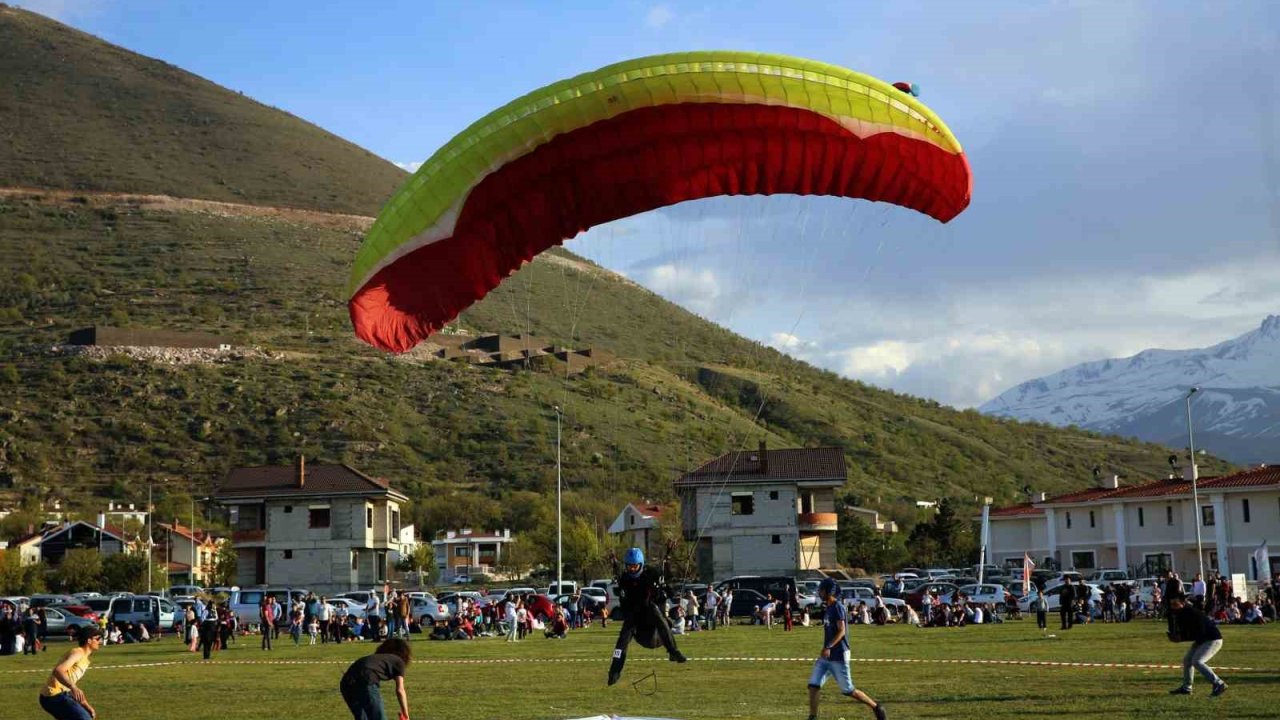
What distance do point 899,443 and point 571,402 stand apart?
3495cm

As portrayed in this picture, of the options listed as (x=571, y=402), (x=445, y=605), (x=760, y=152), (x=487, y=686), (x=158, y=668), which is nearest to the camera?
(x=760, y=152)

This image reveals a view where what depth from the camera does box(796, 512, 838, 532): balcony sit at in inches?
2474

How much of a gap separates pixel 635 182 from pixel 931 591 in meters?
30.5

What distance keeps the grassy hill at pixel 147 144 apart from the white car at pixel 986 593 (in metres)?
131

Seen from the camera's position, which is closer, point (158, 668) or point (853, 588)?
point (158, 668)

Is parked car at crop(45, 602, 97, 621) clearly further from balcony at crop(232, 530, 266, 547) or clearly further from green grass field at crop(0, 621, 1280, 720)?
balcony at crop(232, 530, 266, 547)

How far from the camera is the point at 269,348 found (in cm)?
10819

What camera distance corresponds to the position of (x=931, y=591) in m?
44.2

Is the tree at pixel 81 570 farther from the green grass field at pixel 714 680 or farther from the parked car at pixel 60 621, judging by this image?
the green grass field at pixel 714 680

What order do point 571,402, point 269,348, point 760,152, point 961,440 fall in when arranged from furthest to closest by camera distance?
point 961,440
point 269,348
point 571,402
point 760,152

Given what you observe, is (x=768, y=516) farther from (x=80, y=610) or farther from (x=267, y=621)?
(x=267, y=621)

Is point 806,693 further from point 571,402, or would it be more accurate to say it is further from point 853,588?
point 571,402

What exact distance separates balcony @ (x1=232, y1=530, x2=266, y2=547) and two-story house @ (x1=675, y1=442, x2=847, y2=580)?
738 inches

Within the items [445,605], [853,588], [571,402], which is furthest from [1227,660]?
[571,402]
